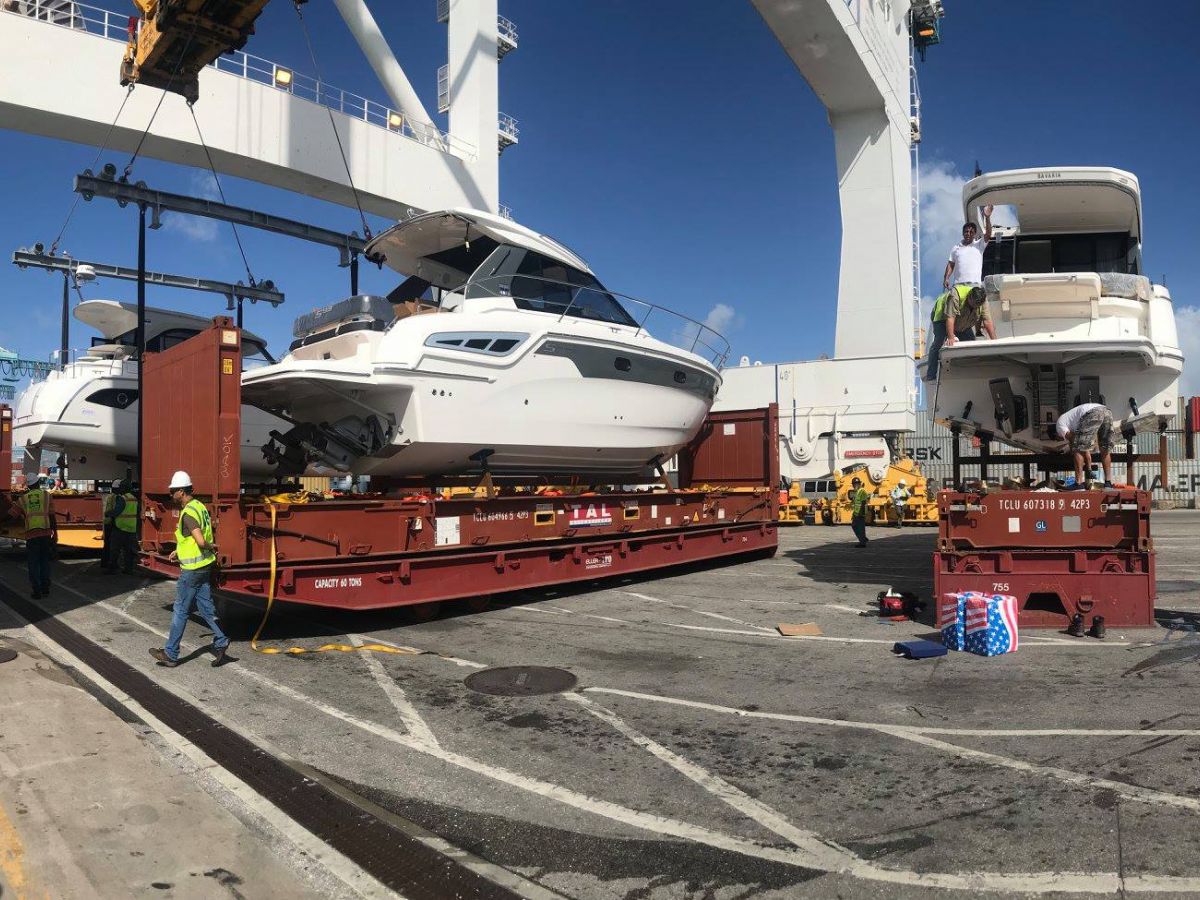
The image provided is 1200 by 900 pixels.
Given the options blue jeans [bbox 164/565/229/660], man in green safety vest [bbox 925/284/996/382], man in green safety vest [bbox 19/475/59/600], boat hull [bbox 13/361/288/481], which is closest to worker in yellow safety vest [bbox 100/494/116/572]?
boat hull [bbox 13/361/288/481]

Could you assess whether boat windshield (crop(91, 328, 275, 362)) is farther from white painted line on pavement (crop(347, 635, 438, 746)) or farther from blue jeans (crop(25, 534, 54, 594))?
white painted line on pavement (crop(347, 635, 438, 746))

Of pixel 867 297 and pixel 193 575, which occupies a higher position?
pixel 867 297

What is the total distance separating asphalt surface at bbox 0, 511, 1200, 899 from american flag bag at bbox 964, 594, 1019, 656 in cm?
16

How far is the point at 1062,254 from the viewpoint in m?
9.12

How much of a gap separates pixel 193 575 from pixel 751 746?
14.6 feet

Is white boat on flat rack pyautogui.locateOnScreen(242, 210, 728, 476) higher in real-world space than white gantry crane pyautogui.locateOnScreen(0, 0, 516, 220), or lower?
lower

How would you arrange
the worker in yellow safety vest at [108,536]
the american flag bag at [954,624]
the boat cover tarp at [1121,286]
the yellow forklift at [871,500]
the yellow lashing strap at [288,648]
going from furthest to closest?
the yellow forklift at [871,500] → the worker in yellow safety vest at [108,536] → the boat cover tarp at [1121,286] → the yellow lashing strap at [288,648] → the american flag bag at [954,624]

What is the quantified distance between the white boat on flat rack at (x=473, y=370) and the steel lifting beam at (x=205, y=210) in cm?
601

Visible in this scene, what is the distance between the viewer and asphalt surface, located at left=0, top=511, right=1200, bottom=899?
3.06m

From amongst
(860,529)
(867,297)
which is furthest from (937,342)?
(867,297)

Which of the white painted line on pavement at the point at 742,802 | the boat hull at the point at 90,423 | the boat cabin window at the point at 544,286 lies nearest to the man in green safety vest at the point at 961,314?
the boat cabin window at the point at 544,286

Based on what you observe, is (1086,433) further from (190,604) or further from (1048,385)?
(190,604)

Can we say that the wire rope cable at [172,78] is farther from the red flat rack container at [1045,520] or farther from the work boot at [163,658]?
the red flat rack container at [1045,520]

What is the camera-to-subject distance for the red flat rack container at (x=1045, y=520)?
6.96 m
